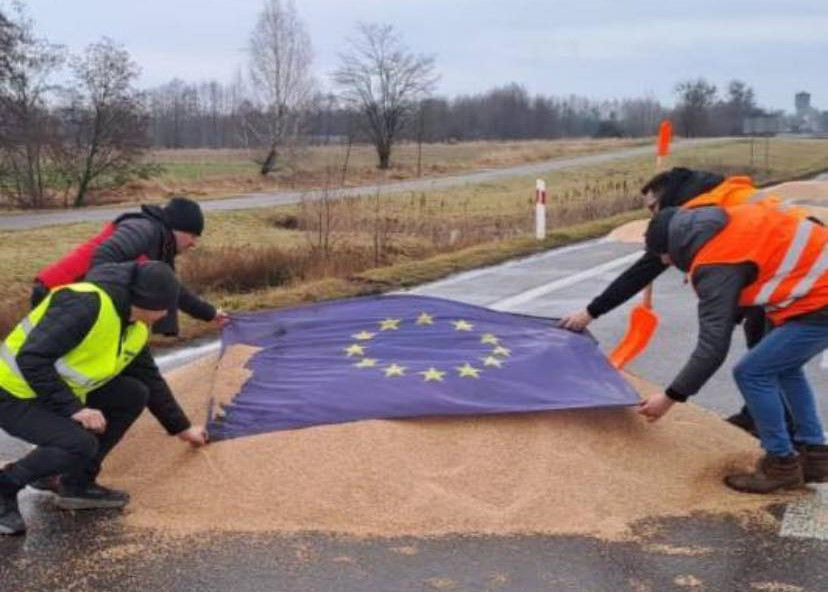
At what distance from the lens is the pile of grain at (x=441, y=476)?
437 centimetres

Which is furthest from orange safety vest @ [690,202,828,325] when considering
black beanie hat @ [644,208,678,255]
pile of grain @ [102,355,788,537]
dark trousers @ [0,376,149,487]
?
dark trousers @ [0,376,149,487]

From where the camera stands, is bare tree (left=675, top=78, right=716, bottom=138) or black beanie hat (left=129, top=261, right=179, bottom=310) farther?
bare tree (left=675, top=78, right=716, bottom=138)

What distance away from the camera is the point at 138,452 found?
509 centimetres

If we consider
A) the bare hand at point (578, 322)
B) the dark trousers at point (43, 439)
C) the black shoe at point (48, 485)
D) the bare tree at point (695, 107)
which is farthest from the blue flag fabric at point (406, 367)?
the bare tree at point (695, 107)

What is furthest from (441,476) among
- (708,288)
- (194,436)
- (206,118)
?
(206,118)

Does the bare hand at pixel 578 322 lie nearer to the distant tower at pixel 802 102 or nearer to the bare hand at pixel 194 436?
the bare hand at pixel 194 436

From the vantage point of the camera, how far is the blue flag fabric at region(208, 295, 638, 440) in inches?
200

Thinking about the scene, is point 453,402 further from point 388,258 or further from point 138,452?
point 388,258

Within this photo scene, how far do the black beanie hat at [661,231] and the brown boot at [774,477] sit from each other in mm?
1109

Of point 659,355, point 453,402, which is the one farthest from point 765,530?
point 659,355

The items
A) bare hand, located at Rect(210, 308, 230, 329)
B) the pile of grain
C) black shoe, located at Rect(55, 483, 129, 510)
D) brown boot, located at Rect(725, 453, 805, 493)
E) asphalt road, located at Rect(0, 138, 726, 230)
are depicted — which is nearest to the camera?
the pile of grain

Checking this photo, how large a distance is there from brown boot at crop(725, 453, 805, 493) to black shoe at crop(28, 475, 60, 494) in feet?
10.4

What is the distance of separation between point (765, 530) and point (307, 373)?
248cm

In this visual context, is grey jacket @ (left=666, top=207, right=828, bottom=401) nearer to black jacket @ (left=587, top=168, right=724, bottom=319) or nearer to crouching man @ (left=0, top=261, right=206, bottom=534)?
black jacket @ (left=587, top=168, right=724, bottom=319)
